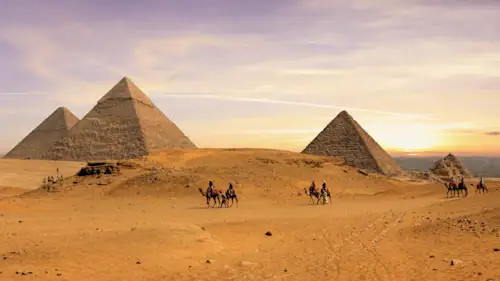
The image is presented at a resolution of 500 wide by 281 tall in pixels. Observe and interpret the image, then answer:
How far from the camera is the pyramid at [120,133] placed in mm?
58219

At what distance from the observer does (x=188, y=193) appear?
2766 cm

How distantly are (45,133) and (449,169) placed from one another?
62157 millimetres

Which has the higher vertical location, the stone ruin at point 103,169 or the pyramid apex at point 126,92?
the pyramid apex at point 126,92

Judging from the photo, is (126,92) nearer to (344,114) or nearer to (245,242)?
(344,114)

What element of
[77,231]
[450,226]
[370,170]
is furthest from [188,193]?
→ [370,170]

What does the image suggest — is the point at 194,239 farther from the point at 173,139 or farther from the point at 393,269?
the point at 173,139

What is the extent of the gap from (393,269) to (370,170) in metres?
44.8

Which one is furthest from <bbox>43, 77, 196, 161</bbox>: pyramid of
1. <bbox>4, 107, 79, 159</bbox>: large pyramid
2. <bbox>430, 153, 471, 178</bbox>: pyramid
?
<bbox>430, 153, 471, 178</bbox>: pyramid

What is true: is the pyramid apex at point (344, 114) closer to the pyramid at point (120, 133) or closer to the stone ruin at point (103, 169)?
the pyramid at point (120, 133)

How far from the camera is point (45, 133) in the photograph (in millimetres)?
78562

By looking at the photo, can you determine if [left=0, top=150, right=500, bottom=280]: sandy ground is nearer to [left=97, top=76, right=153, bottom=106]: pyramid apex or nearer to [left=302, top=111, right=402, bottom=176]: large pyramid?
[left=302, top=111, right=402, bottom=176]: large pyramid

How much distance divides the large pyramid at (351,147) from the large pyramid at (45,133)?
4101 centimetres

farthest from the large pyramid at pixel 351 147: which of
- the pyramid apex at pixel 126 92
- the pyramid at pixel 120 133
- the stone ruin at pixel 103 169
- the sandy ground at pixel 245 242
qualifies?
the sandy ground at pixel 245 242

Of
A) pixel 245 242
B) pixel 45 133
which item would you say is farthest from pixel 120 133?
pixel 245 242
